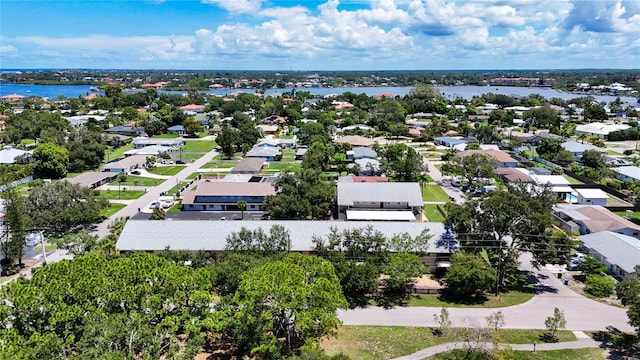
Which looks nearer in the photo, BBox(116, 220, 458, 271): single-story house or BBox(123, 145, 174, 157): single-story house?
BBox(116, 220, 458, 271): single-story house

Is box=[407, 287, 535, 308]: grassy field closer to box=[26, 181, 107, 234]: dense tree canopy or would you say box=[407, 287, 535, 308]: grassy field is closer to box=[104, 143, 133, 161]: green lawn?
box=[26, 181, 107, 234]: dense tree canopy

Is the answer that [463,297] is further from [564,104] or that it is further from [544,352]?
[564,104]

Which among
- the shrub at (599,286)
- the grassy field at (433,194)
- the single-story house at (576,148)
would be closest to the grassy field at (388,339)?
the shrub at (599,286)

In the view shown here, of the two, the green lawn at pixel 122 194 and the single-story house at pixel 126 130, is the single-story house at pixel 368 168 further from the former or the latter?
the single-story house at pixel 126 130

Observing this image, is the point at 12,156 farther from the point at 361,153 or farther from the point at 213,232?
the point at 361,153

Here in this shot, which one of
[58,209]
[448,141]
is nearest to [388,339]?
[58,209]

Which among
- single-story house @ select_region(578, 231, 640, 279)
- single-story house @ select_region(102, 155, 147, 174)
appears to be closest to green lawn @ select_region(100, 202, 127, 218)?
single-story house @ select_region(102, 155, 147, 174)
